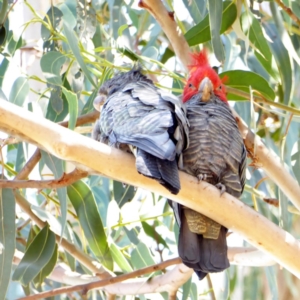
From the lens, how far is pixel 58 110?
1.98 meters

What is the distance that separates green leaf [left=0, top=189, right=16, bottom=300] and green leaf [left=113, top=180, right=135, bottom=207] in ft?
1.36

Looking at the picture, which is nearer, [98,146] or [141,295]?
[98,146]

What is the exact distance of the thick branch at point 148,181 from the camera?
4.17 feet

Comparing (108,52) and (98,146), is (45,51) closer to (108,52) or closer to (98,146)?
(108,52)

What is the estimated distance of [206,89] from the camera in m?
1.90

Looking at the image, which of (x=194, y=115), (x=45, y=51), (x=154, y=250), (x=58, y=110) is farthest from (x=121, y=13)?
(x=154, y=250)

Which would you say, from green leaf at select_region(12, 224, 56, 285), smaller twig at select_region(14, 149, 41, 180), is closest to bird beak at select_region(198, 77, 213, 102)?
smaller twig at select_region(14, 149, 41, 180)

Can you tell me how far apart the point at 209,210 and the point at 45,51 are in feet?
3.14

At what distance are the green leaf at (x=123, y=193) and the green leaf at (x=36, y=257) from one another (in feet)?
0.91

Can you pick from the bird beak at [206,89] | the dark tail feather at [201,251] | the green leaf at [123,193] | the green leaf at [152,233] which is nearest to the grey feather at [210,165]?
the dark tail feather at [201,251]

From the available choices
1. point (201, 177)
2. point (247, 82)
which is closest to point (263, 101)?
point (247, 82)

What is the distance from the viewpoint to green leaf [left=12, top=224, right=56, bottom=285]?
184cm

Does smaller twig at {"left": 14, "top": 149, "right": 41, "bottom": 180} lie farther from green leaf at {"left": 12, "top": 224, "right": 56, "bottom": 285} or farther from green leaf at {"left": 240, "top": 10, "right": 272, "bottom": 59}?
green leaf at {"left": 240, "top": 10, "right": 272, "bottom": 59}

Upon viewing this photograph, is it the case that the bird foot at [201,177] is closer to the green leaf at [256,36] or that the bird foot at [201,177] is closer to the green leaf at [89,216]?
the green leaf at [89,216]
